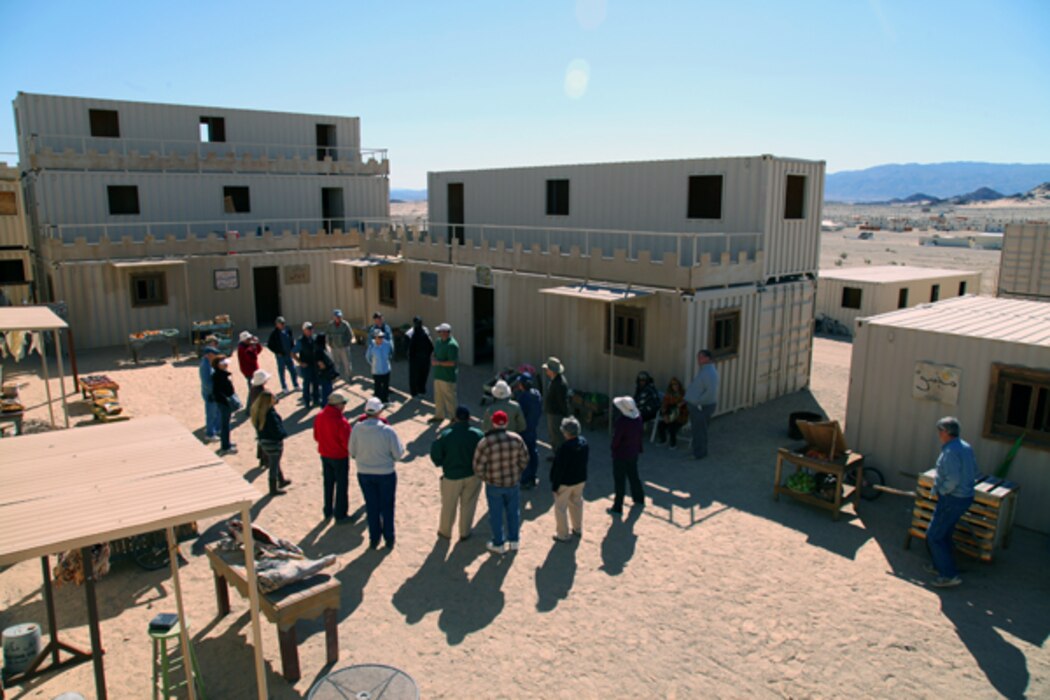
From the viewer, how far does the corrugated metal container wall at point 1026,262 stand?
22.0m

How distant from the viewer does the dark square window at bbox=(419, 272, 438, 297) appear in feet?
67.5

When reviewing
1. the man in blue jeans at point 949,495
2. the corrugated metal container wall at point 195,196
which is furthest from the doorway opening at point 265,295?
the man in blue jeans at point 949,495

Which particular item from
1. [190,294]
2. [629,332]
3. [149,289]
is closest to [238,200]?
[190,294]

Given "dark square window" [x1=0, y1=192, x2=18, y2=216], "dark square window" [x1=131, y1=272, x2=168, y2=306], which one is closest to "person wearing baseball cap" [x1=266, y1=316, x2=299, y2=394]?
"dark square window" [x1=131, y1=272, x2=168, y2=306]

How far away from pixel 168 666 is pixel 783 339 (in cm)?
1356

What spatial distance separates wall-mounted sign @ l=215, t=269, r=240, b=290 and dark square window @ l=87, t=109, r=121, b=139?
7328 mm

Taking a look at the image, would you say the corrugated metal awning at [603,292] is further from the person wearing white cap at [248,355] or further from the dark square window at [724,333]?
the person wearing white cap at [248,355]

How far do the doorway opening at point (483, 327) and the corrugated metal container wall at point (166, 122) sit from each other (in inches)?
549

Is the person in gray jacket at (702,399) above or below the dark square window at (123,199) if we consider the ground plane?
below

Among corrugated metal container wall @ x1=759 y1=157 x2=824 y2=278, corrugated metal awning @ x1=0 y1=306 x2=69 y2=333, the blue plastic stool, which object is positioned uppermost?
corrugated metal container wall @ x1=759 y1=157 x2=824 y2=278

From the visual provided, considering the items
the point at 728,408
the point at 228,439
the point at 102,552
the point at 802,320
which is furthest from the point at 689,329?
the point at 102,552

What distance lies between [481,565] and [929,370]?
6974 millimetres

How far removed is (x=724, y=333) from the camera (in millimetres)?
14781

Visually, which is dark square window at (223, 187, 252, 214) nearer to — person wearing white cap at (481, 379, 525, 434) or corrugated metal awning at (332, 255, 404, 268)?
corrugated metal awning at (332, 255, 404, 268)
